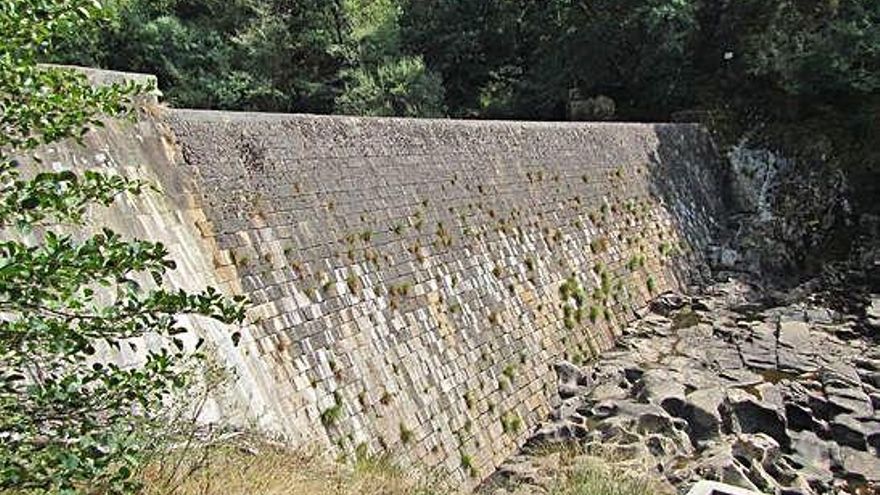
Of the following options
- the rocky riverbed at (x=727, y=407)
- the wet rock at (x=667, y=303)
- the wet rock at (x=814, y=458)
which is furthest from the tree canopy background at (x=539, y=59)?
the wet rock at (x=814, y=458)

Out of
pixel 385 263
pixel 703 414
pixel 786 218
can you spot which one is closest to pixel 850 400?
pixel 703 414

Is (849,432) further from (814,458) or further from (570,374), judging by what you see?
(570,374)

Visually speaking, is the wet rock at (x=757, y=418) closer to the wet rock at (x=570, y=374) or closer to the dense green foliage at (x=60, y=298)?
the wet rock at (x=570, y=374)

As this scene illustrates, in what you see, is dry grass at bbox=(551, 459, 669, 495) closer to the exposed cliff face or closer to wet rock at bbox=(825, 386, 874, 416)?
wet rock at bbox=(825, 386, 874, 416)

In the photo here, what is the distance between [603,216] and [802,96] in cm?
1208

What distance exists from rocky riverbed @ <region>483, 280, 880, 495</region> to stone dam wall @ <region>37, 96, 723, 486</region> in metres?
0.61

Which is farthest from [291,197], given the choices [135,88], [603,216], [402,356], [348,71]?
[348,71]

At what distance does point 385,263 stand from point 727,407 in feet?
18.0

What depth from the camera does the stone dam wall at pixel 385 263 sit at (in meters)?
7.21

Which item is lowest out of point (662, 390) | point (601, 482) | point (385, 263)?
point (662, 390)

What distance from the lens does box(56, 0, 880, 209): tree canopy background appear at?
23.0 meters

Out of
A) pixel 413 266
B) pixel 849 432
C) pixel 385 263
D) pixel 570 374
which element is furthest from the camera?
pixel 570 374

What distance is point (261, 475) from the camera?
182 inches

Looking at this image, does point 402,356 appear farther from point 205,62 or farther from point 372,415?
point 205,62
